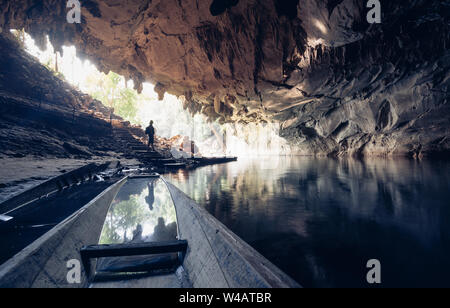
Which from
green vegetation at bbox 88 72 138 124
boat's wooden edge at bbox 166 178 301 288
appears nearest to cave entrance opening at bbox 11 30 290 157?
green vegetation at bbox 88 72 138 124

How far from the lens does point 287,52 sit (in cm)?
911

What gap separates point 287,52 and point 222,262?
33.6 feet

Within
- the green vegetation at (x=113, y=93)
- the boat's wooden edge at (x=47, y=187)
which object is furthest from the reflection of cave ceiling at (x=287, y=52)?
the green vegetation at (x=113, y=93)

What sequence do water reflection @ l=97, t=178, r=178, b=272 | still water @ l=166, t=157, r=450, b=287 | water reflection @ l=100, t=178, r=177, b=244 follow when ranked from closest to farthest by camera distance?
1. still water @ l=166, t=157, r=450, b=287
2. water reflection @ l=97, t=178, r=178, b=272
3. water reflection @ l=100, t=178, r=177, b=244

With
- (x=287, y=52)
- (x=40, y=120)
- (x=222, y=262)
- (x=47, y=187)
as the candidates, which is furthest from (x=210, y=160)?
(x=222, y=262)

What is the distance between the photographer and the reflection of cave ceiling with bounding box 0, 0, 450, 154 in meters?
7.23

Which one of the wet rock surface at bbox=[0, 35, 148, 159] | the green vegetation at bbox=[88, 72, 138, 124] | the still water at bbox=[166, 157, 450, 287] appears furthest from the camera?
the green vegetation at bbox=[88, 72, 138, 124]

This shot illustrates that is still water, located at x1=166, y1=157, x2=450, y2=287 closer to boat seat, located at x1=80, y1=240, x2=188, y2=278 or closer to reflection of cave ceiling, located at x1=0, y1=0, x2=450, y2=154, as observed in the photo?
boat seat, located at x1=80, y1=240, x2=188, y2=278

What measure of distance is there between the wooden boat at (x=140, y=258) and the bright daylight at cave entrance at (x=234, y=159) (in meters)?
0.01

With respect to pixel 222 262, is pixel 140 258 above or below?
below

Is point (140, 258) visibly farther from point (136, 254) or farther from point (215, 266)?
point (215, 266)

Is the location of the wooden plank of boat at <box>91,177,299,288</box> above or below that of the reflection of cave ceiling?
below

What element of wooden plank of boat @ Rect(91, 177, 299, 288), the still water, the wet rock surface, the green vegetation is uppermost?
the green vegetation
